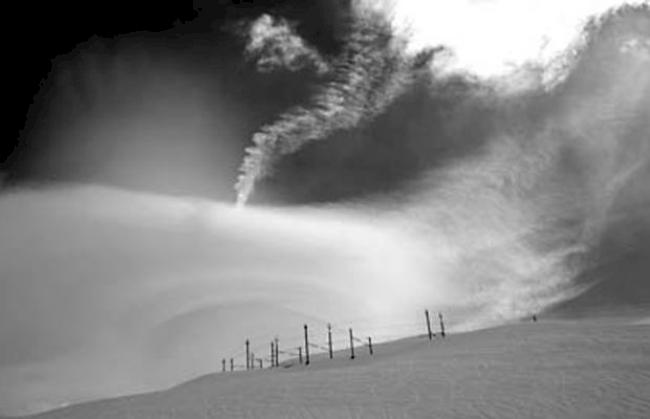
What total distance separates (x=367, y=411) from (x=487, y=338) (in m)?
27.1

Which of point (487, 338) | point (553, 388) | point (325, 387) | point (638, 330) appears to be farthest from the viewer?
point (487, 338)

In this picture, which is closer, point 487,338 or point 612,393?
point 612,393

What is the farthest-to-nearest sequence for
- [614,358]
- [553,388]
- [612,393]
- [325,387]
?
[325,387], [614,358], [553,388], [612,393]

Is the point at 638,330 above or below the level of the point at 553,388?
above

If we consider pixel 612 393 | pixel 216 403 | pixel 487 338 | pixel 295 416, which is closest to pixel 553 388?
pixel 612 393

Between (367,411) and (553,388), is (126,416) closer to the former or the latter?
(367,411)

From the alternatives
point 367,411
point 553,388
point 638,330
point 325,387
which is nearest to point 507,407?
point 553,388

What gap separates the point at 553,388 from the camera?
96.1ft

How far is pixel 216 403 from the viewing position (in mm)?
36562

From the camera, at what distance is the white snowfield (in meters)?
26.9

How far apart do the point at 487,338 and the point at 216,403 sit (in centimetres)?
2768

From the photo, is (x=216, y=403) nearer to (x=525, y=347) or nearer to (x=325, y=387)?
(x=325, y=387)

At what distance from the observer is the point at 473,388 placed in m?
31.7

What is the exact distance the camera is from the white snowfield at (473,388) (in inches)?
1059
